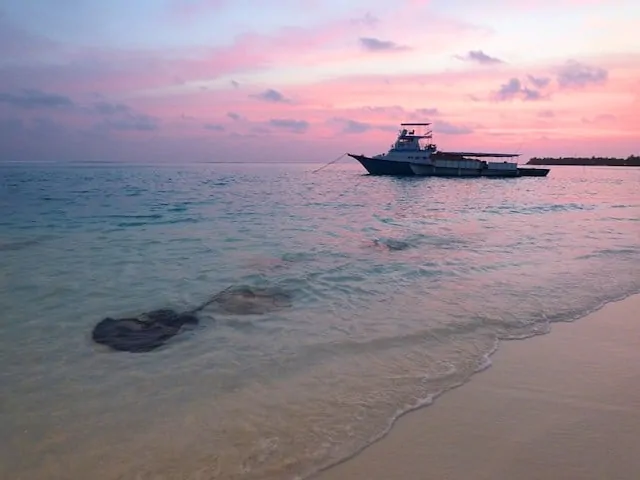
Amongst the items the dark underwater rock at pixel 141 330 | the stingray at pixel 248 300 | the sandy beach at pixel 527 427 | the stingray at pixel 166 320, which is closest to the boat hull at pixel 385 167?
the stingray at pixel 248 300

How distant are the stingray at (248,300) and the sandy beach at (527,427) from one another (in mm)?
4538

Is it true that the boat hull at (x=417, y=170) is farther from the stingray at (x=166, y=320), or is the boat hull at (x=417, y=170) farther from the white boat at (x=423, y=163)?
the stingray at (x=166, y=320)

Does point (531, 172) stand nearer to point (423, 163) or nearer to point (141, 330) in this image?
point (423, 163)

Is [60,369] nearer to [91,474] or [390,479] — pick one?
[91,474]

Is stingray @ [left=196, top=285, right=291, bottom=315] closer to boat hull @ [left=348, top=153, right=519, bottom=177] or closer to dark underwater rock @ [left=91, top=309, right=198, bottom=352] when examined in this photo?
dark underwater rock @ [left=91, top=309, right=198, bottom=352]

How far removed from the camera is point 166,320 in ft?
30.5

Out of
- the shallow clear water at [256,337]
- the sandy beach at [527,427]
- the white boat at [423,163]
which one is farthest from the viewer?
the white boat at [423,163]

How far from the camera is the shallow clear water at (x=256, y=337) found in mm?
5078

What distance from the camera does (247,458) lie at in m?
4.80

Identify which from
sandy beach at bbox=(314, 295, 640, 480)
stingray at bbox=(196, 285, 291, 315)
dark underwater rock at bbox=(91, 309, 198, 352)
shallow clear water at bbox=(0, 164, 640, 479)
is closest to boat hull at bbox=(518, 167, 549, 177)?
shallow clear water at bbox=(0, 164, 640, 479)

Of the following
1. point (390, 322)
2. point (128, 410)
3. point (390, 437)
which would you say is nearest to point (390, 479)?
point (390, 437)

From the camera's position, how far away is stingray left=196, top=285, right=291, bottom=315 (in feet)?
32.7

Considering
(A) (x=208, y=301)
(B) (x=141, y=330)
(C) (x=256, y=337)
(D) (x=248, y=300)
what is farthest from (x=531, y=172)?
(B) (x=141, y=330)

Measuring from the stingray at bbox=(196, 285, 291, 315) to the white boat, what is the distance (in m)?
69.3
